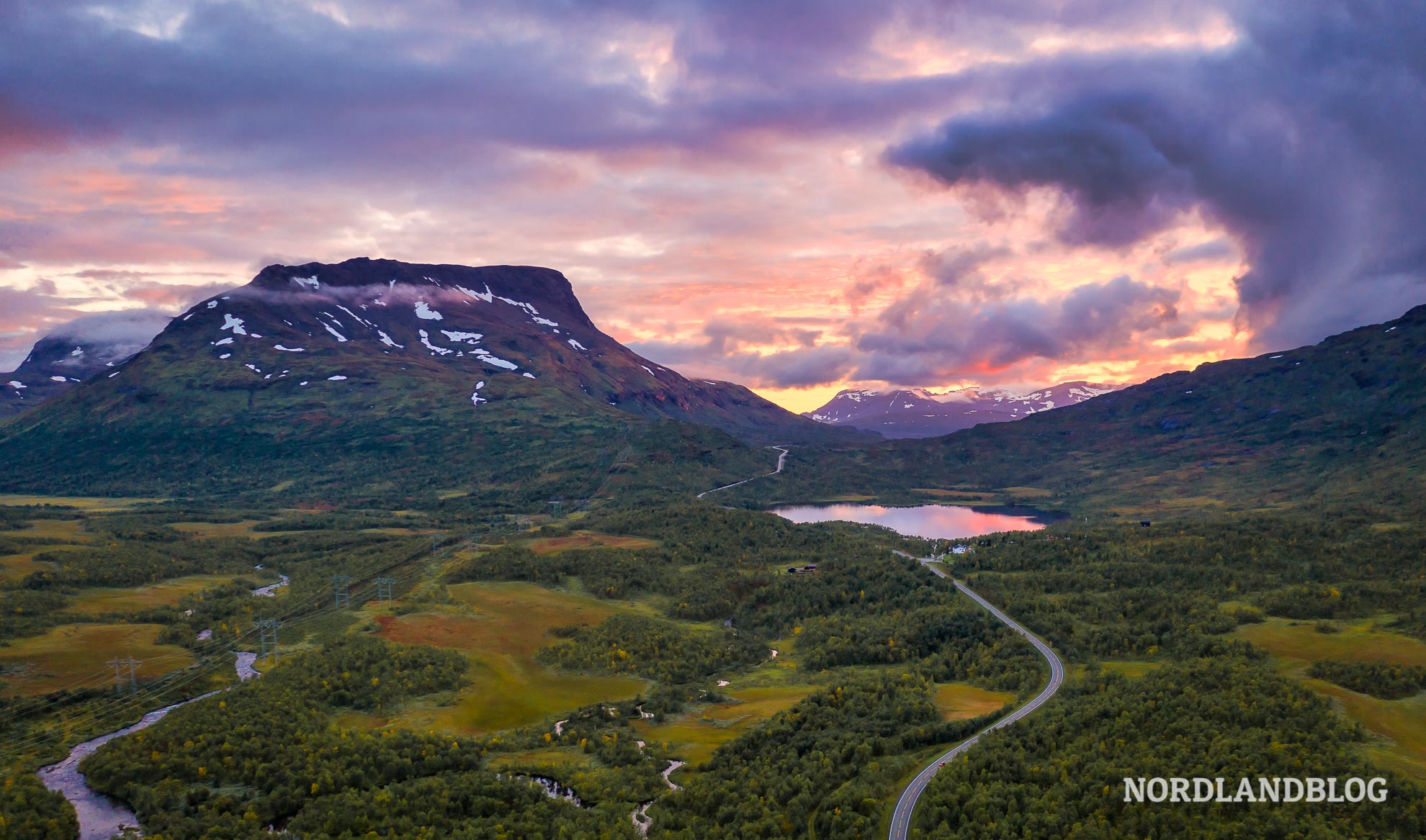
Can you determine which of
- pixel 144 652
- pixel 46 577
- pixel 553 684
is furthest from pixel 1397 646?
pixel 46 577

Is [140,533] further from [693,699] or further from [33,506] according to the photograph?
[693,699]

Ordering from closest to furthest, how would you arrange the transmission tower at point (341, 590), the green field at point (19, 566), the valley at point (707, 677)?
the valley at point (707, 677)
the green field at point (19, 566)
the transmission tower at point (341, 590)

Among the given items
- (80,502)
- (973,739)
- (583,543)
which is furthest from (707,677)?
(80,502)

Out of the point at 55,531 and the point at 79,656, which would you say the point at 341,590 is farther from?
the point at 55,531

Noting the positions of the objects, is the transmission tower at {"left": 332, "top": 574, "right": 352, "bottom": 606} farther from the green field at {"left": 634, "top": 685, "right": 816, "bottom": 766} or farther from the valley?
the green field at {"left": 634, "top": 685, "right": 816, "bottom": 766}

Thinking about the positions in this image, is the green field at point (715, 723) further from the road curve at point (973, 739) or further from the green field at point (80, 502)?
the green field at point (80, 502)

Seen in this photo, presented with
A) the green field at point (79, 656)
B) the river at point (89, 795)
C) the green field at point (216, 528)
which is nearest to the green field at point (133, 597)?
the green field at point (79, 656)
